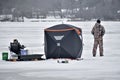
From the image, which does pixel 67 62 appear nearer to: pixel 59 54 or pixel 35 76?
pixel 59 54

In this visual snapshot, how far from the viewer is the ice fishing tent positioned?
18.4 meters

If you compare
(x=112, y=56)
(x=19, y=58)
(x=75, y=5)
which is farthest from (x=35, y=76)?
(x=75, y=5)

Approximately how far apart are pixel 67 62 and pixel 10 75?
3.41 m

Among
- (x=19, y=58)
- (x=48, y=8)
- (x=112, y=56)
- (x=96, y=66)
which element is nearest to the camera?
(x=96, y=66)

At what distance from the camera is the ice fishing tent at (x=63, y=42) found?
18.4m

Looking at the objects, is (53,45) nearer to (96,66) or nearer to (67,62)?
(67,62)

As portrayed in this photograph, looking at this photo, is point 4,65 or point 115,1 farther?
point 115,1

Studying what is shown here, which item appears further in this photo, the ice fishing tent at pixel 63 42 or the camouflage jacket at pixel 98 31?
the camouflage jacket at pixel 98 31

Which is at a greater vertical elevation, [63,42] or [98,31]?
[98,31]

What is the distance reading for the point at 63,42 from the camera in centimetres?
1850

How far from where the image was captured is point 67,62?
17188 millimetres

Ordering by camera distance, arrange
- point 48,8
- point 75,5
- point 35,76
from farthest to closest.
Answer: point 75,5 < point 48,8 < point 35,76

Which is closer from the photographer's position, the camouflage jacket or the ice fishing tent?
the ice fishing tent

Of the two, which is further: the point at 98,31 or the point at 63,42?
the point at 98,31
